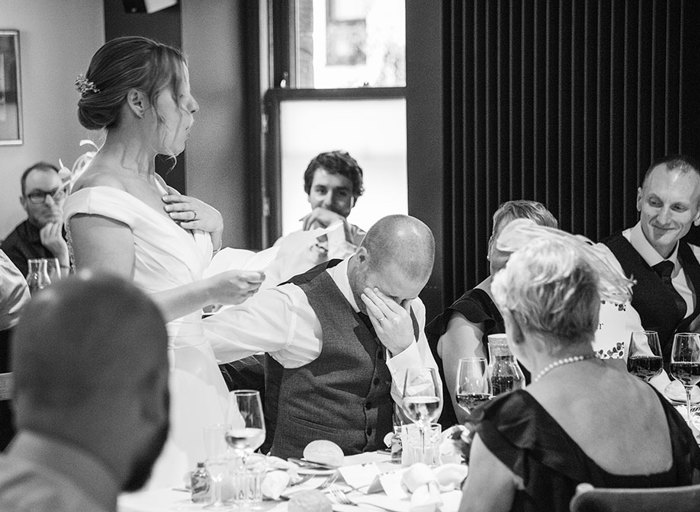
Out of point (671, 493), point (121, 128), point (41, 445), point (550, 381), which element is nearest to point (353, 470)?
point (550, 381)

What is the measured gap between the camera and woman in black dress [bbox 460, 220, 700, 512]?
1800 mm

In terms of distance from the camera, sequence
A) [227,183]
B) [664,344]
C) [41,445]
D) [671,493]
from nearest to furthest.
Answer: [41,445], [671,493], [664,344], [227,183]

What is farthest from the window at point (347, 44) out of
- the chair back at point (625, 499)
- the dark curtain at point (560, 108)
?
the chair back at point (625, 499)

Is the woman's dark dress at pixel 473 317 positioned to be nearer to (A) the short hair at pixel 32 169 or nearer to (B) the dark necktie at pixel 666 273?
(B) the dark necktie at pixel 666 273

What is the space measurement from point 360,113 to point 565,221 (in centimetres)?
162

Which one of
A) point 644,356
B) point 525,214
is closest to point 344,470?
point 644,356

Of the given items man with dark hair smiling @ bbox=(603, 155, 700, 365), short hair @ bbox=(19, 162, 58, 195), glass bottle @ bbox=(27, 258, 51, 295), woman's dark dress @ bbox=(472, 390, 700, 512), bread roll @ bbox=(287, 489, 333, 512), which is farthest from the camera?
short hair @ bbox=(19, 162, 58, 195)

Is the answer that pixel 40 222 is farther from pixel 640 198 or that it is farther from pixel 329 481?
pixel 329 481

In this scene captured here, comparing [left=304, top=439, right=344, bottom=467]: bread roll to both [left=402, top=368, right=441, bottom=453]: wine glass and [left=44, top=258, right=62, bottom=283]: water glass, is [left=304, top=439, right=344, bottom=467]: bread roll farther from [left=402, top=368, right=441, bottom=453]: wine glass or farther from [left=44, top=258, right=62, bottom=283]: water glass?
[left=44, top=258, right=62, bottom=283]: water glass

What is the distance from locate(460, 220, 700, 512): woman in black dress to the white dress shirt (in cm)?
104

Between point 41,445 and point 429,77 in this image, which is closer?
point 41,445

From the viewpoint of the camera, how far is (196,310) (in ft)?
9.12

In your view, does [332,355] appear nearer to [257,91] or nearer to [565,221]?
[565,221]

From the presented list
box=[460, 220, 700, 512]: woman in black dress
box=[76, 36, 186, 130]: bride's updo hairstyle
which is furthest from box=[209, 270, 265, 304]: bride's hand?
box=[460, 220, 700, 512]: woman in black dress
